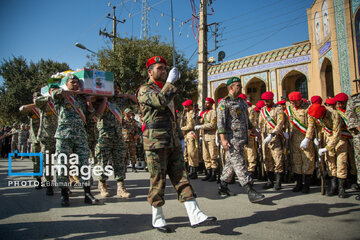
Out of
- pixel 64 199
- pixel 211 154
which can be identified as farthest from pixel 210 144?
pixel 64 199

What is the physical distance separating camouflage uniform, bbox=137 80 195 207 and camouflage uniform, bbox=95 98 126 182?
1999 millimetres

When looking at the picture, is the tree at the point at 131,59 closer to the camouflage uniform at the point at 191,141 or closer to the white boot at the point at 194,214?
A: the camouflage uniform at the point at 191,141

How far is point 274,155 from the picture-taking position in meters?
5.51

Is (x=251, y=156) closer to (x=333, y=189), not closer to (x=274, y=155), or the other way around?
(x=274, y=155)

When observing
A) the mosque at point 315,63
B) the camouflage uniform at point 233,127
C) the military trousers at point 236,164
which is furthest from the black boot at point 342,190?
the mosque at point 315,63

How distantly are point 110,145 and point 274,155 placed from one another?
11.7 feet

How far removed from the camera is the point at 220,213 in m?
3.62

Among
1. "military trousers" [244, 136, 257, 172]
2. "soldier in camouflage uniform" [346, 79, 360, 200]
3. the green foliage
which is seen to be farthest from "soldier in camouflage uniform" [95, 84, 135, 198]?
the green foliage

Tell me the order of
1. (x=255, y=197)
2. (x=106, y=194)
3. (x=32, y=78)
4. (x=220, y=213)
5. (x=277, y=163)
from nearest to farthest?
1. (x=220, y=213)
2. (x=255, y=197)
3. (x=106, y=194)
4. (x=277, y=163)
5. (x=32, y=78)

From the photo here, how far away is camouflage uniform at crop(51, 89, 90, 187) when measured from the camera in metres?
4.20

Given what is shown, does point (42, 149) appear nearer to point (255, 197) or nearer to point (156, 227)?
point (156, 227)

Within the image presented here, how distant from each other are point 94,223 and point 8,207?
6.48 ft

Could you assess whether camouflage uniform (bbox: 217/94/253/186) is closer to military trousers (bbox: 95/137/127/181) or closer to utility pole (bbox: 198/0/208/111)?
military trousers (bbox: 95/137/127/181)

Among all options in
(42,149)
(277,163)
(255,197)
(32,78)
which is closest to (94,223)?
(255,197)
